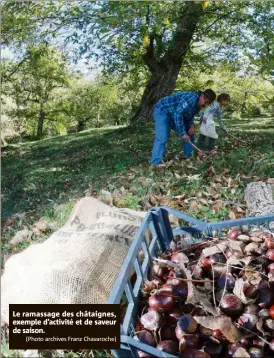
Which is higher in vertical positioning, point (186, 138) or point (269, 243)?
point (186, 138)

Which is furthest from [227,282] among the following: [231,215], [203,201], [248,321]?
[203,201]

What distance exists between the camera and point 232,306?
3.87 feet

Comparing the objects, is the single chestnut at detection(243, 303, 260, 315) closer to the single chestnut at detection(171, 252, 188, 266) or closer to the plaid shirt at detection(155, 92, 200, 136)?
the single chestnut at detection(171, 252, 188, 266)

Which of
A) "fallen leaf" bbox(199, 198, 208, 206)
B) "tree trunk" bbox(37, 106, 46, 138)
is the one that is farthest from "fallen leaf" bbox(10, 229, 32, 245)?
"fallen leaf" bbox(199, 198, 208, 206)

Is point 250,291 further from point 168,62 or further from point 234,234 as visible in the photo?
point 168,62

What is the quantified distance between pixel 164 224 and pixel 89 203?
0.67 metres

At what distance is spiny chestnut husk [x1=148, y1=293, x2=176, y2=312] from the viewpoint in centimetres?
123

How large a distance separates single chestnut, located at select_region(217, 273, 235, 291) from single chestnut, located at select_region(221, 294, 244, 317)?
0.07 m

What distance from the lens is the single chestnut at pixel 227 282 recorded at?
4.18ft

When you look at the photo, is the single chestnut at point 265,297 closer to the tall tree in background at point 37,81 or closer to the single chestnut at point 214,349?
the single chestnut at point 214,349

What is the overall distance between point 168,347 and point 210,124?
2564mm

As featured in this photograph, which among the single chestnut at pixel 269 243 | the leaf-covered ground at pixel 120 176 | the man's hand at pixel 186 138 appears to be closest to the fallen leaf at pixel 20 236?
the leaf-covered ground at pixel 120 176

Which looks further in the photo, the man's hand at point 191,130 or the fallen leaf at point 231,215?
the man's hand at point 191,130

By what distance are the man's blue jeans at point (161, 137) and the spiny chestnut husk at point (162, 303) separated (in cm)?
212
